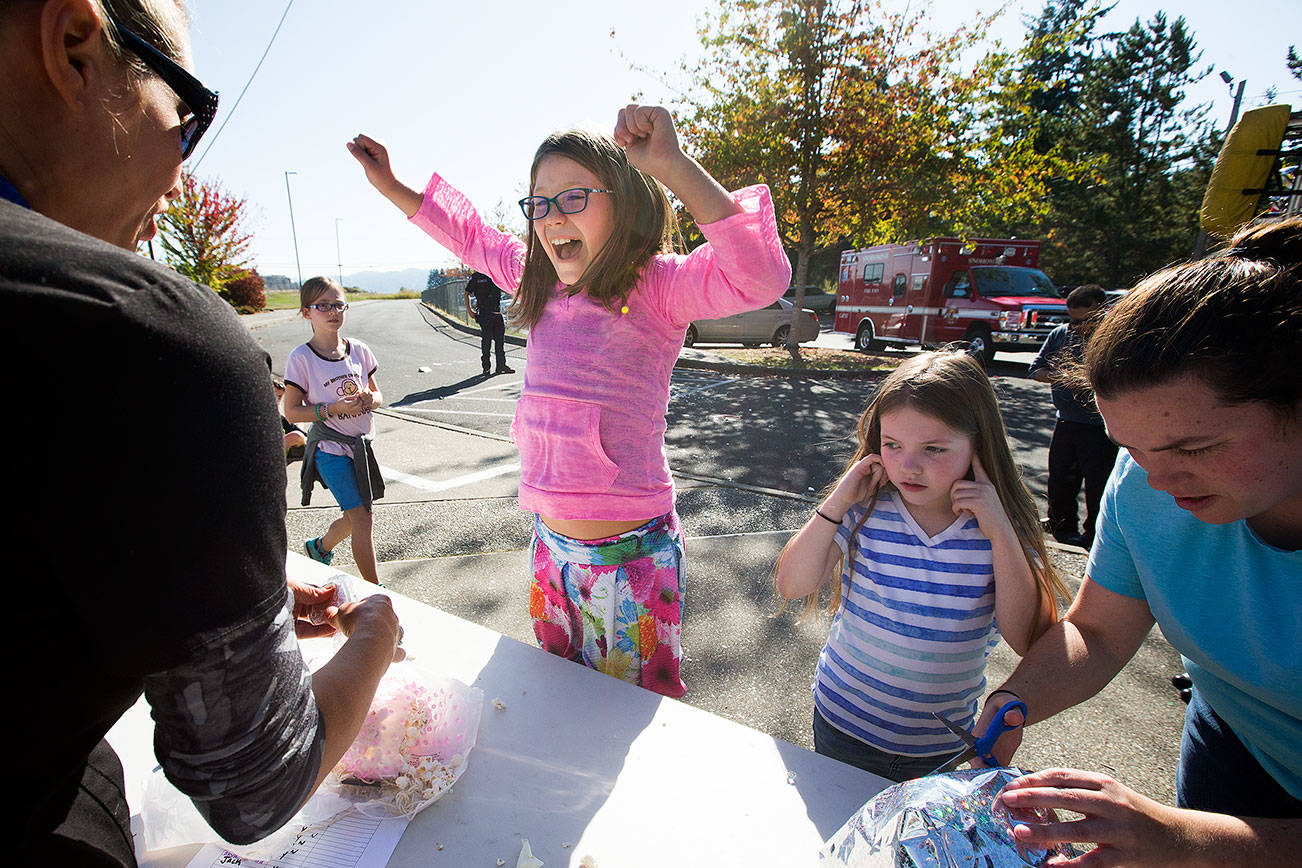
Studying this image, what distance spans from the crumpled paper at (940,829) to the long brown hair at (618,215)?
118 centimetres

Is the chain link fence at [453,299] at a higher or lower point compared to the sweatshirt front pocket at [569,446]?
lower

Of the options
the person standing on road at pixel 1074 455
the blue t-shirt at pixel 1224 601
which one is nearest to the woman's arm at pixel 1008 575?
the blue t-shirt at pixel 1224 601

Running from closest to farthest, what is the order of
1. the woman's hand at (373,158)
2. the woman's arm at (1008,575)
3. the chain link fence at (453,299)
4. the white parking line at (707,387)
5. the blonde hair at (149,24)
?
the blonde hair at (149,24) < the woman's arm at (1008,575) < the woman's hand at (373,158) < the white parking line at (707,387) < the chain link fence at (453,299)

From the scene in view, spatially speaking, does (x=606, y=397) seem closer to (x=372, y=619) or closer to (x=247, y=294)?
(x=372, y=619)

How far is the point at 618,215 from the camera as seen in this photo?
1.54m

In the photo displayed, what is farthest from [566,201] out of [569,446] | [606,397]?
[569,446]

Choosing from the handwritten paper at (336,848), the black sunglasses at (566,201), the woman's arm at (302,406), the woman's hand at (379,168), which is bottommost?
the handwritten paper at (336,848)

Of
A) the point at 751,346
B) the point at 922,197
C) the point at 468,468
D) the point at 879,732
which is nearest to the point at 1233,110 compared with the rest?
the point at 922,197

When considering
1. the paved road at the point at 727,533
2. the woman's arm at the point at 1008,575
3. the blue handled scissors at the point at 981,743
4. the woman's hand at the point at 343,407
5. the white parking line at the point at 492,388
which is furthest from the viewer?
the white parking line at the point at 492,388

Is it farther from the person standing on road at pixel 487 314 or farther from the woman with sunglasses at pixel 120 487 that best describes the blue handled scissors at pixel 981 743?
the person standing on road at pixel 487 314

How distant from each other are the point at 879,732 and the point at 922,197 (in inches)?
487

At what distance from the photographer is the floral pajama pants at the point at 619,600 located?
1.60m

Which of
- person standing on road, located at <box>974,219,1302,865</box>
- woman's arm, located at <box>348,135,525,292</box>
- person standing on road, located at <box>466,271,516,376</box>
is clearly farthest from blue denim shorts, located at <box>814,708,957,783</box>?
person standing on road, located at <box>466,271,516,376</box>

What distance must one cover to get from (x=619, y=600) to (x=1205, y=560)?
1.23m
